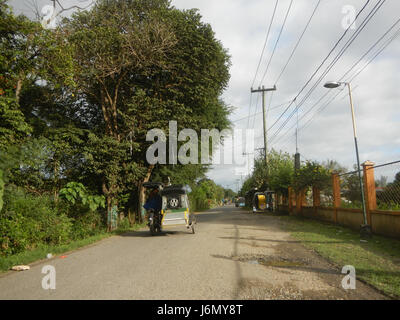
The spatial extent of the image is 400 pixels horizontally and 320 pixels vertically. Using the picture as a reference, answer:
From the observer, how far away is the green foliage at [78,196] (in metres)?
13.1

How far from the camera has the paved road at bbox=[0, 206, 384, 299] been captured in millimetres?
4863

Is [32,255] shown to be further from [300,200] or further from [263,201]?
[263,201]

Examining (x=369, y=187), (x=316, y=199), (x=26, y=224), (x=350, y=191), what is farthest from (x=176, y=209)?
(x=316, y=199)

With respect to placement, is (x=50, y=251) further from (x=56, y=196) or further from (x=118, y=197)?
(x=118, y=197)

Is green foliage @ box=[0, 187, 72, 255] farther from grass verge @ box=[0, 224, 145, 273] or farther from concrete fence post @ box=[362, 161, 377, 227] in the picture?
concrete fence post @ box=[362, 161, 377, 227]

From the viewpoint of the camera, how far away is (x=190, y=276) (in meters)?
5.93

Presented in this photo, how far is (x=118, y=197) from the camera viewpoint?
17.1 meters

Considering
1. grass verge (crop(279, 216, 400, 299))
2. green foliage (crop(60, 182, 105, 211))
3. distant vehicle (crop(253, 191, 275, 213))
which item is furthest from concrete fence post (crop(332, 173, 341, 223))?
distant vehicle (crop(253, 191, 275, 213))

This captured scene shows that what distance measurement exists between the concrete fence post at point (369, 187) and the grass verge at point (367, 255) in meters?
1.11

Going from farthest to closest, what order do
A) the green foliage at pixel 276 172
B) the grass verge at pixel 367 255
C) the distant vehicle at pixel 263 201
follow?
1. the distant vehicle at pixel 263 201
2. the green foliage at pixel 276 172
3. the grass verge at pixel 367 255

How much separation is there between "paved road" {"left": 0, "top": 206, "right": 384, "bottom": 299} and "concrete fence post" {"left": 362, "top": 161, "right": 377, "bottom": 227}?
4.12m

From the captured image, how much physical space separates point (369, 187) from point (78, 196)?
12016 mm

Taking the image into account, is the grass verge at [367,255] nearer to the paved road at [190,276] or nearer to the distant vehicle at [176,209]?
the paved road at [190,276]
